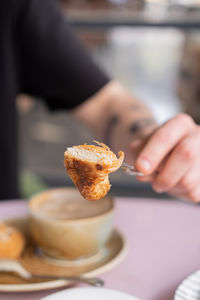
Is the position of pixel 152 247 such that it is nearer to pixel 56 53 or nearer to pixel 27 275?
pixel 27 275

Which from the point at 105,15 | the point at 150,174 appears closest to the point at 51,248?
the point at 150,174

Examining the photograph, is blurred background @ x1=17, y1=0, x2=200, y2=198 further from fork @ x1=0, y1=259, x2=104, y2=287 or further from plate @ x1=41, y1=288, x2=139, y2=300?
plate @ x1=41, y1=288, x2=139, y2=300

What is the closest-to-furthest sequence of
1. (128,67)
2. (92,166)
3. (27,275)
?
(92,166)
(27,275)
(128,67)

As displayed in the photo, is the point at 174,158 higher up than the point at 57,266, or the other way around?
the point at 174,158

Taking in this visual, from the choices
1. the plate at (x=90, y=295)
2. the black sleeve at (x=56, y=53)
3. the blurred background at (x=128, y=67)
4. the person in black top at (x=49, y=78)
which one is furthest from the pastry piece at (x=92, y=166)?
the blurred background at (x=128, y=67)

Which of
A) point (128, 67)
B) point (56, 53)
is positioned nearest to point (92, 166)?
point (56, 53)

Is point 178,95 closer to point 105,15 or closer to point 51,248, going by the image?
point 105,15
